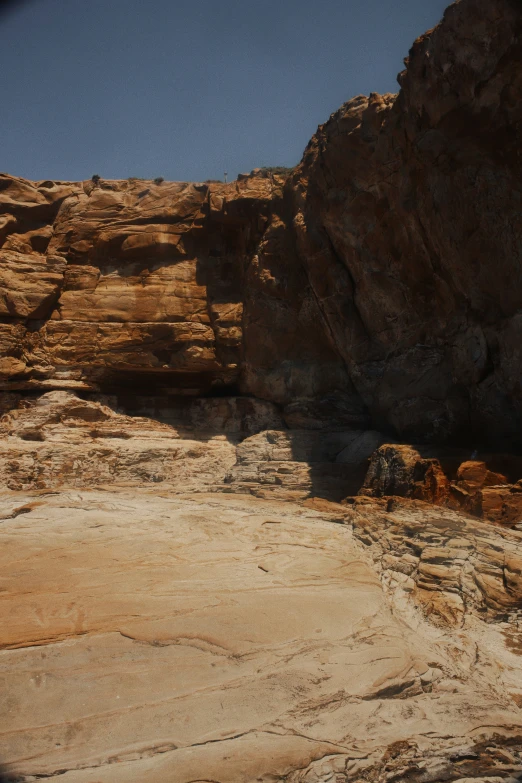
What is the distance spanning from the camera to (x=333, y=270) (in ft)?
41.2

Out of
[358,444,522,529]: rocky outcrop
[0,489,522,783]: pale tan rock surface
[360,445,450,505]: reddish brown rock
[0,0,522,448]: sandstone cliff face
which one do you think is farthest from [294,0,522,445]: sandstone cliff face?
[0,489,522,783]: pale tan rock surface

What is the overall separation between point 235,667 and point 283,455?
23.1 feet

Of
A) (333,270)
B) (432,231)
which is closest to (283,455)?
(333,270)

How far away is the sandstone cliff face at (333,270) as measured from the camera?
8.97m

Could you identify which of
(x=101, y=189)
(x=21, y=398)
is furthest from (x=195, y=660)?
(x=101, y=189)

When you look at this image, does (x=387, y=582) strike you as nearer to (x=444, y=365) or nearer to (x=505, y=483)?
(x=505, y=483)

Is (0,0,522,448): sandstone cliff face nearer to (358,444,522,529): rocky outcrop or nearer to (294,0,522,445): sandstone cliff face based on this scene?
(294,0,522,445): sandstone cliff face

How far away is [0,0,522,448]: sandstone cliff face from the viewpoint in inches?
353

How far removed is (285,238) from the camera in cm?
1357

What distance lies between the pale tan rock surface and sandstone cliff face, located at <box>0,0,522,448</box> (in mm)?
4113

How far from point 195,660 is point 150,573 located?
171 centimetres

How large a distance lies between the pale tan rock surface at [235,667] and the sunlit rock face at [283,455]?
0.02m

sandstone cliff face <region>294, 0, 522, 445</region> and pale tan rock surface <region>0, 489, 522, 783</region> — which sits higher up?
sandstone cliff face <region>294, 0, 522, 445</region>

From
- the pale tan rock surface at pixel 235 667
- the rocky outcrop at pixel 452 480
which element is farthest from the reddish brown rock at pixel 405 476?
the pale tan rock surface at pixel 235 667
